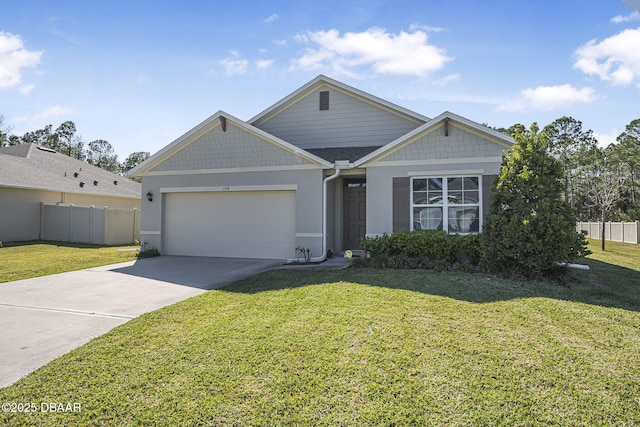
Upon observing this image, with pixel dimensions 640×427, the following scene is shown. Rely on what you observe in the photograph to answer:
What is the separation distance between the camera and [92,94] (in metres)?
13.3

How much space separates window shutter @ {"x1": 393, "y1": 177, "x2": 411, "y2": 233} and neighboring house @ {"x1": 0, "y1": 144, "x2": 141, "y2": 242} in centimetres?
1697

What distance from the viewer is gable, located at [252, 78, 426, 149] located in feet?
41.1

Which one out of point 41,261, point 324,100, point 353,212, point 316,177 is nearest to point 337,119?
point 324,100

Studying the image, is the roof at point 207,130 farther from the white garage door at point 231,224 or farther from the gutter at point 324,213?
the white garage door at point 231,224

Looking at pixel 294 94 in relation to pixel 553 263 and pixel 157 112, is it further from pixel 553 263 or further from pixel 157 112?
pixel 553 263

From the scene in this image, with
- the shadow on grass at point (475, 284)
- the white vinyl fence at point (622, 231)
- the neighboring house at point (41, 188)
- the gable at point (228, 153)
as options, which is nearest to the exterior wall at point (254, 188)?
the gable at point (228, 153)

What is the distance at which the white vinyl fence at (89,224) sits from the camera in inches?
658

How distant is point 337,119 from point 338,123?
0.49 feet

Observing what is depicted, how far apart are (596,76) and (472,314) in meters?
10.1

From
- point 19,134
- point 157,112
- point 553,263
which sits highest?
point 19,134

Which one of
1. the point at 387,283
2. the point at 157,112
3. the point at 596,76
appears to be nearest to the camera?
the point at 387,283

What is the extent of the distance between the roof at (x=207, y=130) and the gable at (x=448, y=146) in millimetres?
2159

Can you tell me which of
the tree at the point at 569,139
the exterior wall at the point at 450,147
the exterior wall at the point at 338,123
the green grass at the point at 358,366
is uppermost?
the tree at the point at 569,139

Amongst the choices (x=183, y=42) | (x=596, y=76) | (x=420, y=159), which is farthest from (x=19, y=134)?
(x=596, y=76)
